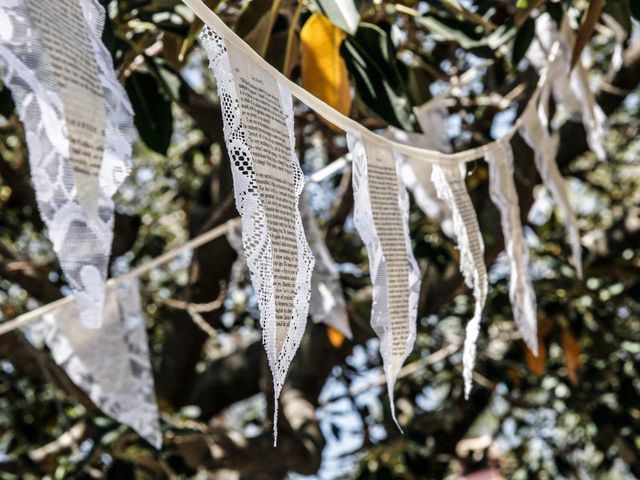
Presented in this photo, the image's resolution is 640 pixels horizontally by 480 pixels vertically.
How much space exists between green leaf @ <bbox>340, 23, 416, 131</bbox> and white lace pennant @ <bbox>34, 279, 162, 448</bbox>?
59 centimetres

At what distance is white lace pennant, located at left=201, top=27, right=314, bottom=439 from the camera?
0.78 m

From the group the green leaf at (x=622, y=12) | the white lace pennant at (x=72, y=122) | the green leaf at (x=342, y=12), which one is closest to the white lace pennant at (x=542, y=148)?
the green leaf at (x=622, y=12)

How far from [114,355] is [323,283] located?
358 mm

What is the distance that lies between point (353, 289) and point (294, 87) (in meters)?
1.32

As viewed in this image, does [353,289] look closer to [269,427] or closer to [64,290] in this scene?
[269,427]

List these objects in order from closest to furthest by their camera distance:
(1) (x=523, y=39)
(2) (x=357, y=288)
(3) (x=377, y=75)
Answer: (3) (x=377, y=75) < (1) (x=523, y=39) < (2) (x=357, y=288)

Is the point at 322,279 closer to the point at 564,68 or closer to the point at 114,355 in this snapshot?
the point at 114,355

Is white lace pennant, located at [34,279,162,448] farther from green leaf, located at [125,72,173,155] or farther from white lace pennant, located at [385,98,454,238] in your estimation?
Result: white lace pennant, located at [385,98,454,238]

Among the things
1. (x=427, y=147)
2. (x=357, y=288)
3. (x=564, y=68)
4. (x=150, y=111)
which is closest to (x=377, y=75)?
(x=150, y=111)

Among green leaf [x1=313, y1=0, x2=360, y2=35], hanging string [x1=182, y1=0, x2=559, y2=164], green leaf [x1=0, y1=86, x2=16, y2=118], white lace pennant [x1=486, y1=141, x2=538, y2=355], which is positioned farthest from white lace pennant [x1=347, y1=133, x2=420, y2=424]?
green leaf [x1=0, y1=86, x2=16, y2=118]

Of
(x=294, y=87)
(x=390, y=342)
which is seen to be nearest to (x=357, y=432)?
(x=390, y=342)

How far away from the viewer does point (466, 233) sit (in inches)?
50.6

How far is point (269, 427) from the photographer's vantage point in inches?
87.9

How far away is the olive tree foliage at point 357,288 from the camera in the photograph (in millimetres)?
1441
